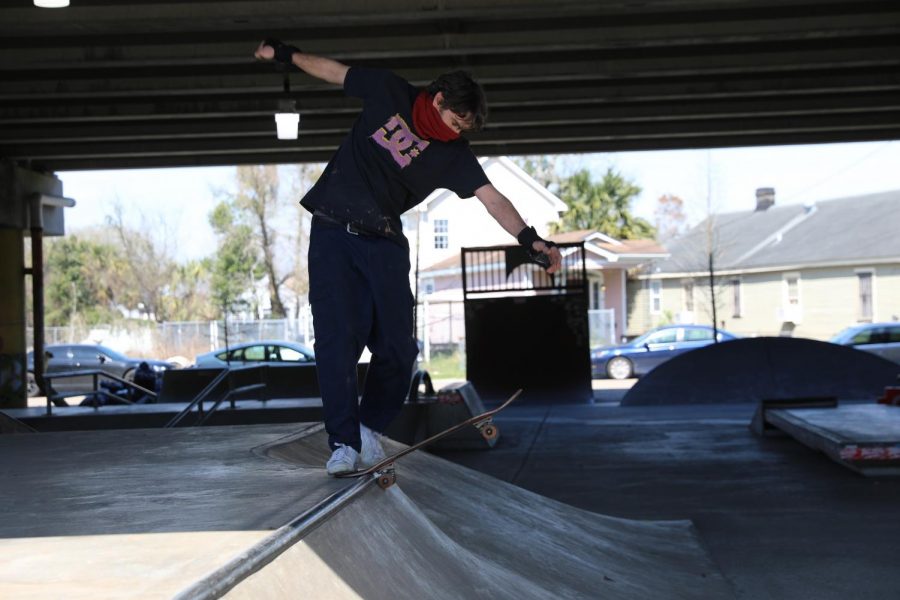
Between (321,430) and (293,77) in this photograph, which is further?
(293,77)

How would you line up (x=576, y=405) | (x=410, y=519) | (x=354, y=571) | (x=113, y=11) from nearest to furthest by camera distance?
(x=354, y=571), (x=410, y=519), (x=113, y=11), (x=576, y=405)

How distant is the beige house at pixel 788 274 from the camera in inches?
1781

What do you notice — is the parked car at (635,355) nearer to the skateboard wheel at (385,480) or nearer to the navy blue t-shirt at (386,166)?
the navy blue t-shirt at (386,166)

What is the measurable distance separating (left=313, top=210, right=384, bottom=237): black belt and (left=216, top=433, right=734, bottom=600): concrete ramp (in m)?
1.11

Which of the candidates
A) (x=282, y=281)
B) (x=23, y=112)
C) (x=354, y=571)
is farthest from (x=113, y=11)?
(x=282, y=281)

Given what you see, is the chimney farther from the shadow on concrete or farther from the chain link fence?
the shadow on concrete

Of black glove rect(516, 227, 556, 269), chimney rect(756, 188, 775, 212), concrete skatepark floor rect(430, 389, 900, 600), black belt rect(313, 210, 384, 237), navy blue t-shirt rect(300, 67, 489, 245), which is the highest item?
chimney rect(756, 188, 775, 212)

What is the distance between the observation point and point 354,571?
3.23 meters

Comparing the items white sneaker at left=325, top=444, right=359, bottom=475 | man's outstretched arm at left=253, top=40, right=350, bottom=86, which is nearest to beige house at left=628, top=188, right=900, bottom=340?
man's outstretched arm at left=253, top=40, right=350, bottom=86

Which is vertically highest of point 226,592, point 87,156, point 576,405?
point 87,156

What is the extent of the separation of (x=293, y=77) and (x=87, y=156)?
7.44m

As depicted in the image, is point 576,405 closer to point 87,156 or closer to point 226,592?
point 87,156

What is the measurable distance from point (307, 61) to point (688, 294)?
4941 centimetres

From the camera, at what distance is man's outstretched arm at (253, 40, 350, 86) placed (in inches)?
187
